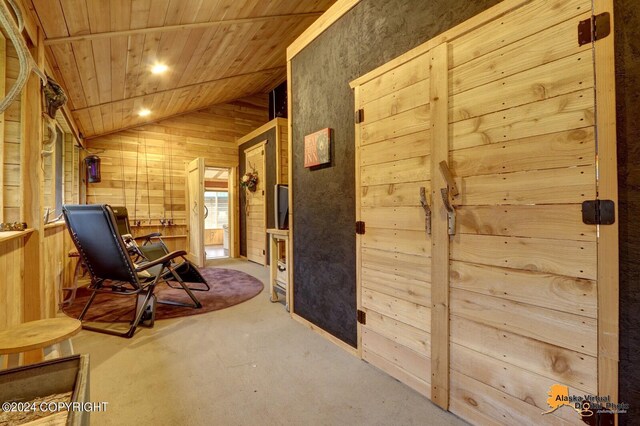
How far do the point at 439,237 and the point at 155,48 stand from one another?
3.21 metres

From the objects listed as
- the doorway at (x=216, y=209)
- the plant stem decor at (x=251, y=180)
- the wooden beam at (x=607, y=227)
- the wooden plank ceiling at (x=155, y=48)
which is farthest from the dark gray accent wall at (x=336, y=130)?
the doorway at (x=216, y=209)

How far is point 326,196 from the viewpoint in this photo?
92.8 inches

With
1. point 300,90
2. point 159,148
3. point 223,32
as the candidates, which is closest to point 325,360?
point 300,90

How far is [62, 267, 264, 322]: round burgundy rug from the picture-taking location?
287 centimetres

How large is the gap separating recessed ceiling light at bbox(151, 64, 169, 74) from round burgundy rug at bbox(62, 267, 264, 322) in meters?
2.65

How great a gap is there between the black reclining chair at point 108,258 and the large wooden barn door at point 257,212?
2.75m

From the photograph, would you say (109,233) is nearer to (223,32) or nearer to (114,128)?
(223,32)

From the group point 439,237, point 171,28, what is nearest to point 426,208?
point 439,237

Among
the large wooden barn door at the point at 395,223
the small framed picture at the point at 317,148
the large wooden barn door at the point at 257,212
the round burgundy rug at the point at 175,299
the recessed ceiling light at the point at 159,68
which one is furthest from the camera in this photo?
the large wooden barn door at the point at 257,212

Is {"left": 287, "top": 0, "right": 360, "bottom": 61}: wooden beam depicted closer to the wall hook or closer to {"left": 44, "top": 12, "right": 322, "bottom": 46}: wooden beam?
{"left": 44, "top": 12, "right": 322, "bottom": 46}: wooden beam

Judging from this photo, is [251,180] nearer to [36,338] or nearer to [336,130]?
[336,130]

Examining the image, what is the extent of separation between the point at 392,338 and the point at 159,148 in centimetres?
558

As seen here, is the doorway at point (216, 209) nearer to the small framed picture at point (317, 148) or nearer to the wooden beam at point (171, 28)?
the wooden beam at point (171, 28)

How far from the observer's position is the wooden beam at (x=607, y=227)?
99 centimetres
